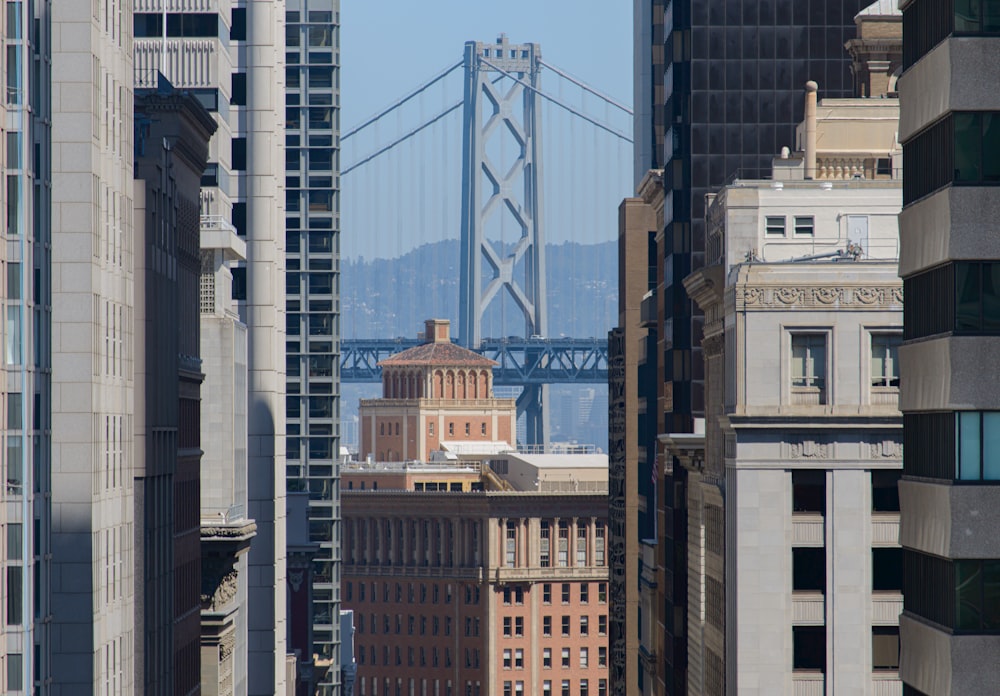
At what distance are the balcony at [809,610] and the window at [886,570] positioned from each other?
1727 mm

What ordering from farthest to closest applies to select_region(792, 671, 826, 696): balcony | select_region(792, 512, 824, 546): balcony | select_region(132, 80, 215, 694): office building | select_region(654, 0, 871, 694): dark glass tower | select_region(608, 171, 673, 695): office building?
select_region(608, 171, 673, 695): office building < select_region(654, 0, 871, 694): dark glass tower < select_region(792, 512, 824, 546): balcony < select_region(792, 671, 826, 696): balcony < select_region(132, 80, 215, 694): office building

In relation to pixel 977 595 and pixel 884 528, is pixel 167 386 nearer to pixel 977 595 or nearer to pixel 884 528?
pixel 884 528

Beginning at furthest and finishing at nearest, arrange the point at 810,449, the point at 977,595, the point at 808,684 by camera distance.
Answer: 1. the point at 810,449
2. the point at 808,684
3. the point at 977,595

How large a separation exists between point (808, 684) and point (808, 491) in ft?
19.3

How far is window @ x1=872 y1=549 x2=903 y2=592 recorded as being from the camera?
2608 inches

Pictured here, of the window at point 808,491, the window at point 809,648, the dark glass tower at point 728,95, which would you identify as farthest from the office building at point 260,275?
the window at point 808,491

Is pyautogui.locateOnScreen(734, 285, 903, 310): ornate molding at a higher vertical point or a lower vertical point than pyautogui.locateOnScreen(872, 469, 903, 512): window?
higher

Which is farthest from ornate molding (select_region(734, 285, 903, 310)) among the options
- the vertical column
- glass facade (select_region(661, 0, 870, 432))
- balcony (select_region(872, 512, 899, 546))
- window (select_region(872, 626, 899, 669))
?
the vertical column

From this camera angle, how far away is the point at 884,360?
2633 inches

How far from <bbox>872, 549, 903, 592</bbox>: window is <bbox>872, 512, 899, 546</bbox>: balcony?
10.8 inches

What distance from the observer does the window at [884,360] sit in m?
66.8

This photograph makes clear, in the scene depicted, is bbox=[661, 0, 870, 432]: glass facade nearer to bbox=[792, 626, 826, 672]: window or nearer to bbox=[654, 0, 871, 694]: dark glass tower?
bbox=[654, 0, 871, 694]: dark glass tower

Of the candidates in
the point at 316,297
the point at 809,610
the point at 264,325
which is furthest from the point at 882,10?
the point at 316,297

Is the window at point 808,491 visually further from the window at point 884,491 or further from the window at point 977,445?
the window at point 977,445
